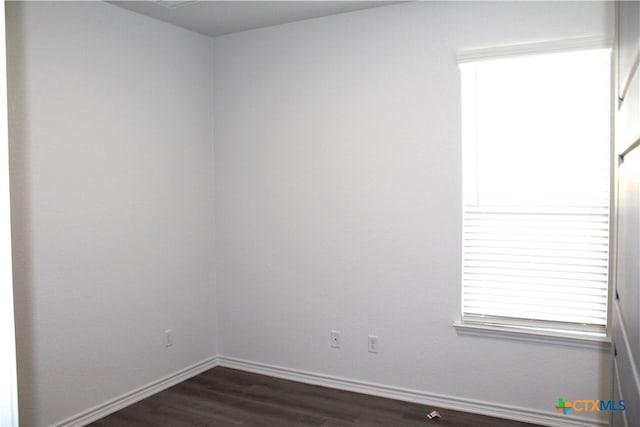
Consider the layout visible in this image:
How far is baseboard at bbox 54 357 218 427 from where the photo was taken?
130 inches

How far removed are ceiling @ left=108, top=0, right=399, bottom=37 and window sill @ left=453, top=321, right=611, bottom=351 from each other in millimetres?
2177

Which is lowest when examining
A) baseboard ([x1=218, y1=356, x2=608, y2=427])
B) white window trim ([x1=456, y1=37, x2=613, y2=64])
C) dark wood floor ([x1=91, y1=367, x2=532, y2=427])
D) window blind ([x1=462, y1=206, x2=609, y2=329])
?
dark wood floor ([x1=91, y1=367, x2=532, y2=427])

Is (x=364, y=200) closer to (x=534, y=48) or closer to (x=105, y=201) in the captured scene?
(x=534, y=48)

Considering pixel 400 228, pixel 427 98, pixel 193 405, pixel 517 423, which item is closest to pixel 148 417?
pixel 193 405

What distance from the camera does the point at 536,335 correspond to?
321cm

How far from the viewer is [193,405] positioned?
11.8 ft

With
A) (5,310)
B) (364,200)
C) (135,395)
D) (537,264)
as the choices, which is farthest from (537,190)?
(135,395)

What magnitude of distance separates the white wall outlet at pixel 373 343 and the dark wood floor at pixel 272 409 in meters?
0.32

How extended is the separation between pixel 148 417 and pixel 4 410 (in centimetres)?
→ 223

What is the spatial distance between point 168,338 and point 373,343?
152cm

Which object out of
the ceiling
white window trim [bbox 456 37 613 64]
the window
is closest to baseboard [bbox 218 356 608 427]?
the window

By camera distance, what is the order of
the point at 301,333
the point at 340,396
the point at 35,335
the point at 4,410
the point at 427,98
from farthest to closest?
1. the point at 301,333
2. the point at 340,396
3. the point at 427,98
4. the point at 35,335
5. the point at 4,410

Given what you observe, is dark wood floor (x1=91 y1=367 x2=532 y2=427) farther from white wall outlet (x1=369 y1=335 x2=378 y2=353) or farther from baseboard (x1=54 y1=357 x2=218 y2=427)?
white wall outlet (x1=369 y1=335 x2=378 y2=353)

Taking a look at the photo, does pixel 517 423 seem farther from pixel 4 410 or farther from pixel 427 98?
pixel 4 410
